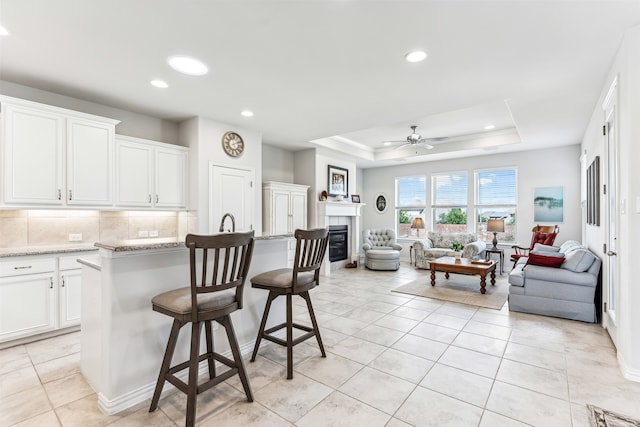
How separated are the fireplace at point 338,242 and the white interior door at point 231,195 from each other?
2.46 m

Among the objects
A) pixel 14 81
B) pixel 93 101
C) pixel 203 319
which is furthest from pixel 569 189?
pixel 14 81


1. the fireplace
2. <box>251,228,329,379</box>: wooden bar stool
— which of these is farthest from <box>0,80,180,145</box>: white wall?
the fireplace

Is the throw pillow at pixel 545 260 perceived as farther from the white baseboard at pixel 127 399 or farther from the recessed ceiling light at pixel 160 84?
the recessed ceiling light at pixel 160 84

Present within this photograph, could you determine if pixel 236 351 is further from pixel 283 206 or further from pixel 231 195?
pixel 283 206

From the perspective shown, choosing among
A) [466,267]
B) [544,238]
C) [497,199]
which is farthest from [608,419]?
[497,199]

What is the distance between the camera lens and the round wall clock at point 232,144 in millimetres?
4617

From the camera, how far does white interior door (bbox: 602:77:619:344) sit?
2721 millimetres

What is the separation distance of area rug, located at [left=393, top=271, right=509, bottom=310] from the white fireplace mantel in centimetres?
192

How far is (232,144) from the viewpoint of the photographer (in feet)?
15.5

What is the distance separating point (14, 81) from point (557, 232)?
8546 mm


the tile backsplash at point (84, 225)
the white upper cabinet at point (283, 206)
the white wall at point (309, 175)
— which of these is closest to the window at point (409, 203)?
the white wall at point (309, 175)

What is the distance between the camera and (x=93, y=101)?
12.1ft

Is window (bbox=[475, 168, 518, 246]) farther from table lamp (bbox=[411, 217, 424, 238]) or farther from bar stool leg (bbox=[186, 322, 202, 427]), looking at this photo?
bar stool leg (bbox=[186, 322, 202, 427])

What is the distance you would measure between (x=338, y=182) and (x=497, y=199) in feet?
12.0
